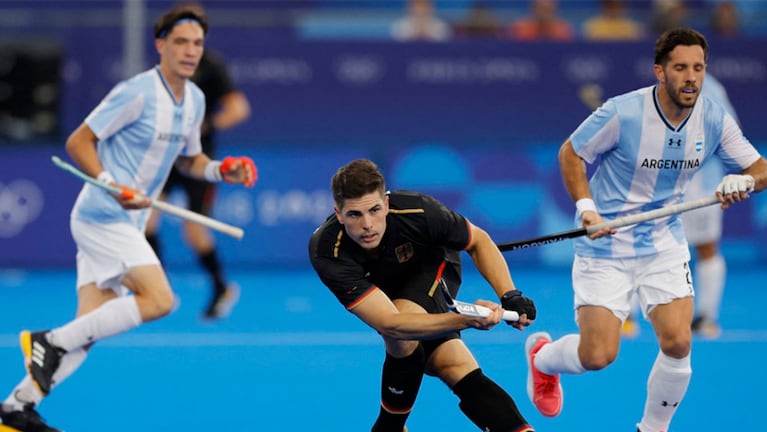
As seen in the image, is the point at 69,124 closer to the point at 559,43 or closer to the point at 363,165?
the point at 559,43

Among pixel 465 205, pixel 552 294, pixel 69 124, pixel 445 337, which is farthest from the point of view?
pixel 69 124

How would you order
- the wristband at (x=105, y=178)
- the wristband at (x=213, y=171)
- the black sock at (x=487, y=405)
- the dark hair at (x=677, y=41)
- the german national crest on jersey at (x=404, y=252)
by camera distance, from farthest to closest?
the wristband at (x=213, y=171), the wristband at (x=105, y=178), the dark hair at (x=677, y=41), the german national crest on jersey at (x=404, y=252), the black sock at (x=487, y=405)

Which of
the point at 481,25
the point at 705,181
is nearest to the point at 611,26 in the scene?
the point at 481,25

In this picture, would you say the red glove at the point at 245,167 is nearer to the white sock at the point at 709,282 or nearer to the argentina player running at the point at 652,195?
the argentina player running at the point at 652,195

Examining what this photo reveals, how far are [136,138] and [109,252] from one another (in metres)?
0.58

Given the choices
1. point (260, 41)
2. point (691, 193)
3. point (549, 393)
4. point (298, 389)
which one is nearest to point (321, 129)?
point (260, 41)

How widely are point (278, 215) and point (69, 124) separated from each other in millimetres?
2285

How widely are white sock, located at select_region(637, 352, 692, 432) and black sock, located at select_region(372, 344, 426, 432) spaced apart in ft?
3.45

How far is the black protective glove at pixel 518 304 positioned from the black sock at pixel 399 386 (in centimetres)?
52

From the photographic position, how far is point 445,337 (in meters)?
5.14

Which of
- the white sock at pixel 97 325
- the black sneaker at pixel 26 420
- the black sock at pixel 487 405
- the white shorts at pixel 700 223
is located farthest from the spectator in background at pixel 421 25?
the black sock at pixel 487 405

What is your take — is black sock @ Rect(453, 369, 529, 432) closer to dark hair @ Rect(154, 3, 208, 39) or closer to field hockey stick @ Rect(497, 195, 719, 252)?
field hockey stick @ Rect(497, 195, 719, 252)

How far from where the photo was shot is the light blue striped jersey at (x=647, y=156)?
536cm

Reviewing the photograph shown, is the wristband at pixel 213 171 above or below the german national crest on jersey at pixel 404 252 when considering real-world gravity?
above
